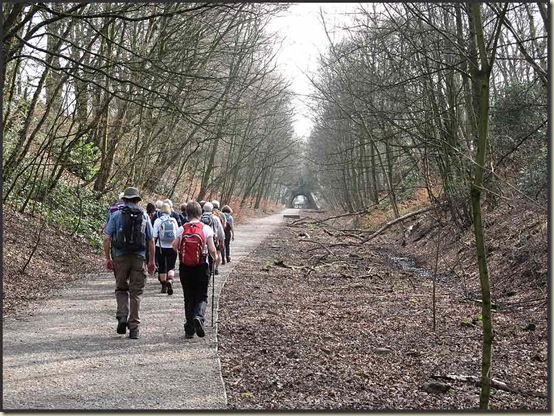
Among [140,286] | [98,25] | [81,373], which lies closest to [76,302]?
[140,286]

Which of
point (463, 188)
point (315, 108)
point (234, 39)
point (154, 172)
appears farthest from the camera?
point (315, 108)

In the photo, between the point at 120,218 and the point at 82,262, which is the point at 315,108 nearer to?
Result: the point at 82,262

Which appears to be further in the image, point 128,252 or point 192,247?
point 192,247

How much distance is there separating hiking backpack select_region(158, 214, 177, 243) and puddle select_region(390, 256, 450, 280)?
21.5 ft

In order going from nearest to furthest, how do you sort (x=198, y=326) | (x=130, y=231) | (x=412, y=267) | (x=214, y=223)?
1. (x=130, y=231)
2. (x=198, y=326)
3. (x=214, y=223)
4. (x=412, y=267)

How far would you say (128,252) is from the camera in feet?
26.8

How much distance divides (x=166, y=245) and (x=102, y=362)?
5.15 meters

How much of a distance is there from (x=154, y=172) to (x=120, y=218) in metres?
17.3

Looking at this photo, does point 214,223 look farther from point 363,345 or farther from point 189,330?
point 363,345

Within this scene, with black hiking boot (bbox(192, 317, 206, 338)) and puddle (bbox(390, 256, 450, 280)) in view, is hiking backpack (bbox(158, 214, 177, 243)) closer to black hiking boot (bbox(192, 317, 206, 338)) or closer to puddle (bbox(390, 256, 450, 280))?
black hiking boot (bbox(192, 317, 206, 338))

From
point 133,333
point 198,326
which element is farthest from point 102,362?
point 198,326

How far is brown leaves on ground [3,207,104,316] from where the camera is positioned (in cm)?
1066

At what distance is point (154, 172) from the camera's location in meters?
25.1

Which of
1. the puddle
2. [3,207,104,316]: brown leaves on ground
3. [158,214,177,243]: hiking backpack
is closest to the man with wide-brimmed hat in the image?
[3,207,104,316]: brown leaves on ground
